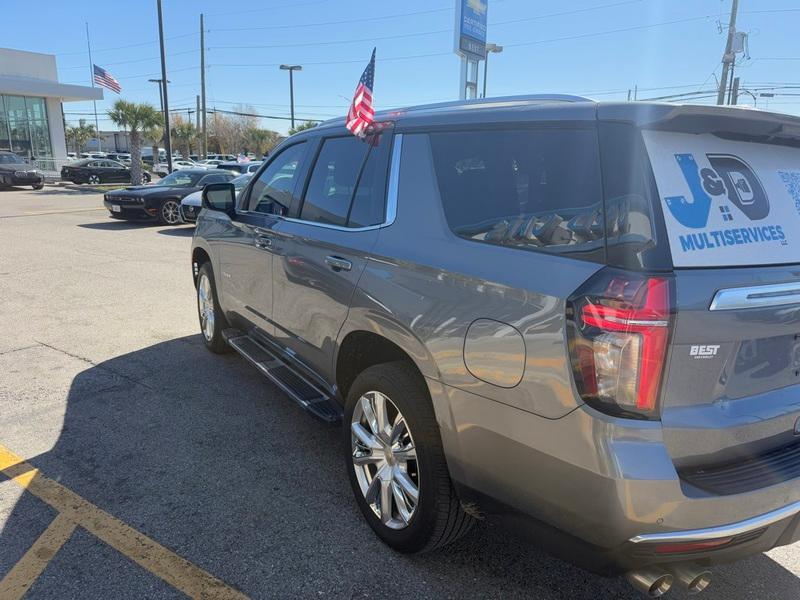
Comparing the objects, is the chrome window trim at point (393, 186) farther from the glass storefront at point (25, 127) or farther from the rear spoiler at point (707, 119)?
the glass storefront at point (25, 127)

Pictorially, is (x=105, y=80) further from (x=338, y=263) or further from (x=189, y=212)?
(x=338, y=263)

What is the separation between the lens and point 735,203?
77.5 inches

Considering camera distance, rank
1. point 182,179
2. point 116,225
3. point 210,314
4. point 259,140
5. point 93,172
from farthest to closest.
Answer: point 259,140 < point 93,172 < point 182,179 < point 116,225 < point 210,314

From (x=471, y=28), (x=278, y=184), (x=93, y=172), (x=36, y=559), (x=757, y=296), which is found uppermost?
(x=471, y=28)

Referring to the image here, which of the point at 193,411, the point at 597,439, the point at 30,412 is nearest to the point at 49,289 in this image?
the point at 30,412

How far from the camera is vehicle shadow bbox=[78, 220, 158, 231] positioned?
14.9 m

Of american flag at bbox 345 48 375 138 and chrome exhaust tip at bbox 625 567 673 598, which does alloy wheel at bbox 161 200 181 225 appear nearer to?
american flag at bbox 345 48 375 138

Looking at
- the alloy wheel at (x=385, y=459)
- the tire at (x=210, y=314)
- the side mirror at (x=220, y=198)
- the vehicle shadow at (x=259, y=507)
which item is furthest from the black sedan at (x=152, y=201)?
the alloy wheel at (x=385, y=459)

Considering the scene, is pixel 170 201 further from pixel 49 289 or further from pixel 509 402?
pixel 509 402

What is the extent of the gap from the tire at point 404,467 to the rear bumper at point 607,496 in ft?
1.01

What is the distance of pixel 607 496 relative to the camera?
1.82 meters

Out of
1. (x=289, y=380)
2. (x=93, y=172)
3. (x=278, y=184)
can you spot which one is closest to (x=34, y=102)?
(x=93, y=172)

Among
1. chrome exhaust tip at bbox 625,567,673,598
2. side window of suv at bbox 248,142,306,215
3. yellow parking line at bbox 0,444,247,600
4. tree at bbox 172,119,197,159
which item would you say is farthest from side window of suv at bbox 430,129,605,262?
tree at bbox 172,119,197,159

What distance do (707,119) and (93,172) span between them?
3759cm
